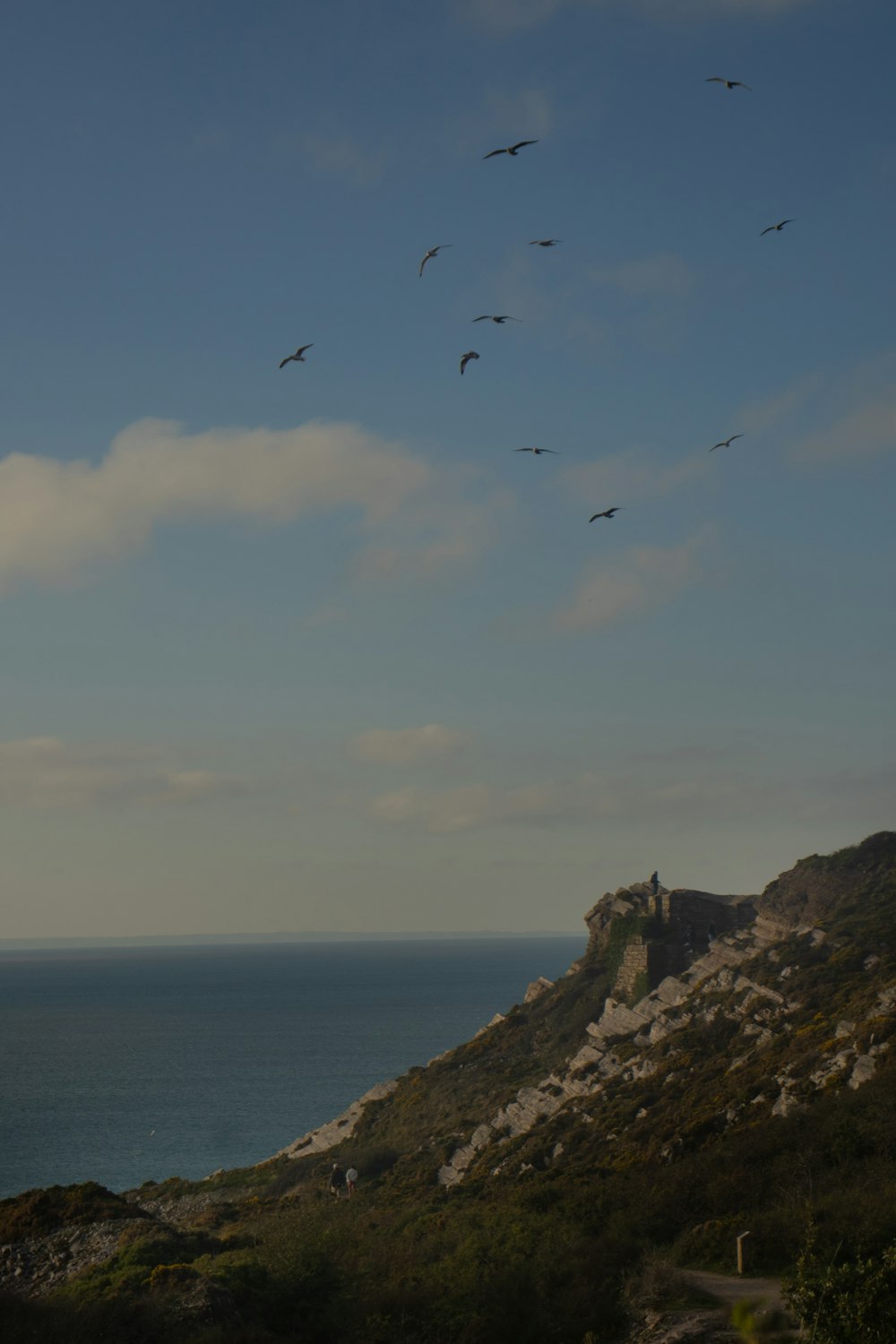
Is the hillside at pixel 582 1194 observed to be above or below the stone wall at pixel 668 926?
below

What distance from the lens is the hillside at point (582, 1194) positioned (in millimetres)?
23531

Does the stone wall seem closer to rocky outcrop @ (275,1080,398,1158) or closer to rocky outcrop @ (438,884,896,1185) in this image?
rocky outcrop @ (438,884,896,1185)

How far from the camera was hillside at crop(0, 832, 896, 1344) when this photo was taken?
23531mm

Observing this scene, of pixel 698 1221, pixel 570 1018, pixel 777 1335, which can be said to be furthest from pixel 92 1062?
pixel 777 1335

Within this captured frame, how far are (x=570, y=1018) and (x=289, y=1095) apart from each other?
1776 inches

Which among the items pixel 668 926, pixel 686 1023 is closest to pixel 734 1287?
pixel 686 1023

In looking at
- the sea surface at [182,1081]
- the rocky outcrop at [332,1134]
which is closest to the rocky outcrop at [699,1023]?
the rocky outcrop at [332,1134]

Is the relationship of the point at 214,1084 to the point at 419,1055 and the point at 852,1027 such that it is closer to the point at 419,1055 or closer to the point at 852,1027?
the point at 419,1055

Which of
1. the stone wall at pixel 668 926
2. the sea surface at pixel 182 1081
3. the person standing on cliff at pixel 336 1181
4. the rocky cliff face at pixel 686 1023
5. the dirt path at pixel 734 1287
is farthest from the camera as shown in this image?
the sea surface at pixel 182 1081

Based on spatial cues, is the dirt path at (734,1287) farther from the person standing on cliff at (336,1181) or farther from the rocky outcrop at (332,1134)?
the rocky outcrop at (332,1134)

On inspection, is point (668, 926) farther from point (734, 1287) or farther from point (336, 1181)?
point (734, 1287)

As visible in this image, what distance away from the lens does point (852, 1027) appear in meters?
40.3

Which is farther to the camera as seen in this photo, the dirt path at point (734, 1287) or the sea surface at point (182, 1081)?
the sea surface at point (182, 1081)

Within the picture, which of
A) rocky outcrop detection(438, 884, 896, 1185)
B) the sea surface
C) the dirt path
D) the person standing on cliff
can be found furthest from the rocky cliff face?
the sea surface
